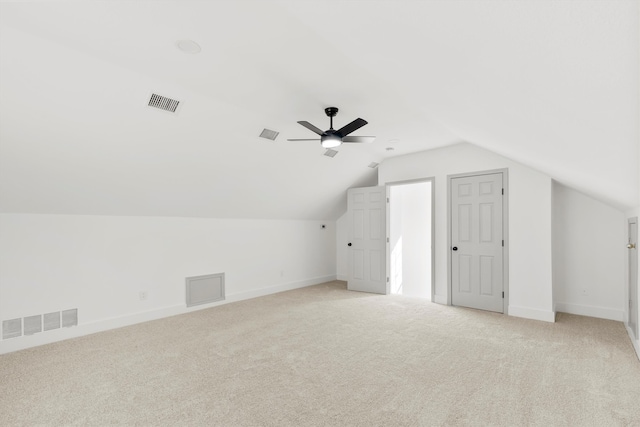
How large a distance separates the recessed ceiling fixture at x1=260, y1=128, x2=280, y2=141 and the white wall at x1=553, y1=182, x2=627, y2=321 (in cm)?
415

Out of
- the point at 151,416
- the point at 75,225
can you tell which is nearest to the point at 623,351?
the point at 151,416

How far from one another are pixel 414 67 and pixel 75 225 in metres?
4.33

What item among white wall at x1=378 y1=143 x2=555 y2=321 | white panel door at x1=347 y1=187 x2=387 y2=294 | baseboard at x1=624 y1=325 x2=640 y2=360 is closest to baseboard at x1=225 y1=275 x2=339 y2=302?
white panel door at x1=347 y1=187 x2=387 y2=294

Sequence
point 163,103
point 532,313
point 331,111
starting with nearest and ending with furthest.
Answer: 1. point 163,103
2. point 331,111
3. point 532,313

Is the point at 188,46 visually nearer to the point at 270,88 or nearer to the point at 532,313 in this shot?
the point at 270,88

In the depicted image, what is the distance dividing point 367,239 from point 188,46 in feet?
15.9

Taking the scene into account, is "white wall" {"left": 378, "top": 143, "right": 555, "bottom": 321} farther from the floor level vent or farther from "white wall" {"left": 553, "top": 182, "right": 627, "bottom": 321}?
the floor level vent

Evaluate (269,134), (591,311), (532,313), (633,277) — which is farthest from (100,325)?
(591,311)

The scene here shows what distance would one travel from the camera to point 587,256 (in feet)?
15.5

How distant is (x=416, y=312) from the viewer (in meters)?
4.96

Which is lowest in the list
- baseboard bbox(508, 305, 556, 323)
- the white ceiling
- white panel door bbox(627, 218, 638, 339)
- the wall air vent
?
baseboard bbox(508, 305, 556, 323)

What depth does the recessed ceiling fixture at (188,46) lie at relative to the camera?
2455 mm

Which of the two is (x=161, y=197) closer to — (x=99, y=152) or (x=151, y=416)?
(x=99, y=152)

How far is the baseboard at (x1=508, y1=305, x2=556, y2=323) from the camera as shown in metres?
4.46
